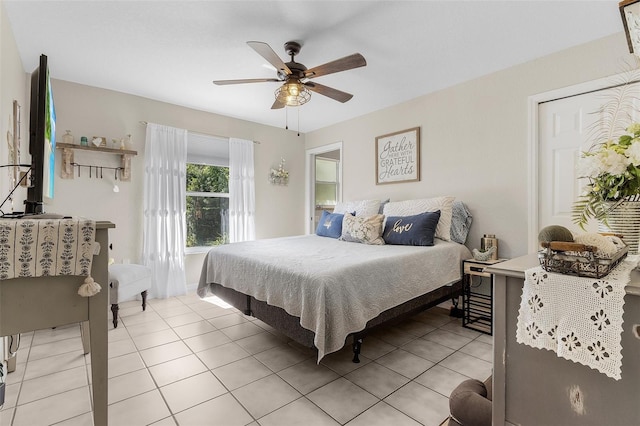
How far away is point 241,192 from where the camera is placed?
4.49 meters

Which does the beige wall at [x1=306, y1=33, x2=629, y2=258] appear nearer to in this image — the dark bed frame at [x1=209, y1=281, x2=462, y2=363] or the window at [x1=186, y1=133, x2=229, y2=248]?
the dark bed frame at [x1=209, y1=281, x2=462, y2=363]

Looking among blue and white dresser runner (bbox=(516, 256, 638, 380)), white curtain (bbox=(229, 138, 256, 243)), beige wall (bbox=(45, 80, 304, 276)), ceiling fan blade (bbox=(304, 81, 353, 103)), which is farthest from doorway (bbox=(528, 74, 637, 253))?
beige wall (bbox=(45, 80, 304, 276))

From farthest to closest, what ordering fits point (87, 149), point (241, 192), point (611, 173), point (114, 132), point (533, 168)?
point (241, 192) → point (114, 132) → point (87, 149) → point (533, 168) → point (611, 173)

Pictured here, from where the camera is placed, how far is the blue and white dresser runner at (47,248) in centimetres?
105

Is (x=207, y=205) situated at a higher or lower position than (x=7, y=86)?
lower

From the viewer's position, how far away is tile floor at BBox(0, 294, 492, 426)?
1.62 meters

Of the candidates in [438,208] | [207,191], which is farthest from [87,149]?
[438,208]

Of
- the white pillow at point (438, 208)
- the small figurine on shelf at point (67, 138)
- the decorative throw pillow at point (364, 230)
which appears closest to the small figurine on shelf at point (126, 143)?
the small figurine on shelf at point (67, 138)

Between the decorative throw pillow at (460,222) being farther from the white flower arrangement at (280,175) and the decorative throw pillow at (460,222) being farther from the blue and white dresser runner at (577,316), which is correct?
the white flower arrangement at (280,175)

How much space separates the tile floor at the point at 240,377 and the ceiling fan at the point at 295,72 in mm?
2124

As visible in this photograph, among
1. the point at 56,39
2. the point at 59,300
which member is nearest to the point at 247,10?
the point at 56,39

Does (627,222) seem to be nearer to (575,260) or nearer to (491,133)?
(575,260)

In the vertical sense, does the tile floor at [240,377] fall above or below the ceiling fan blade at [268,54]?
below

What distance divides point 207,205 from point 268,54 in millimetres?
2775
